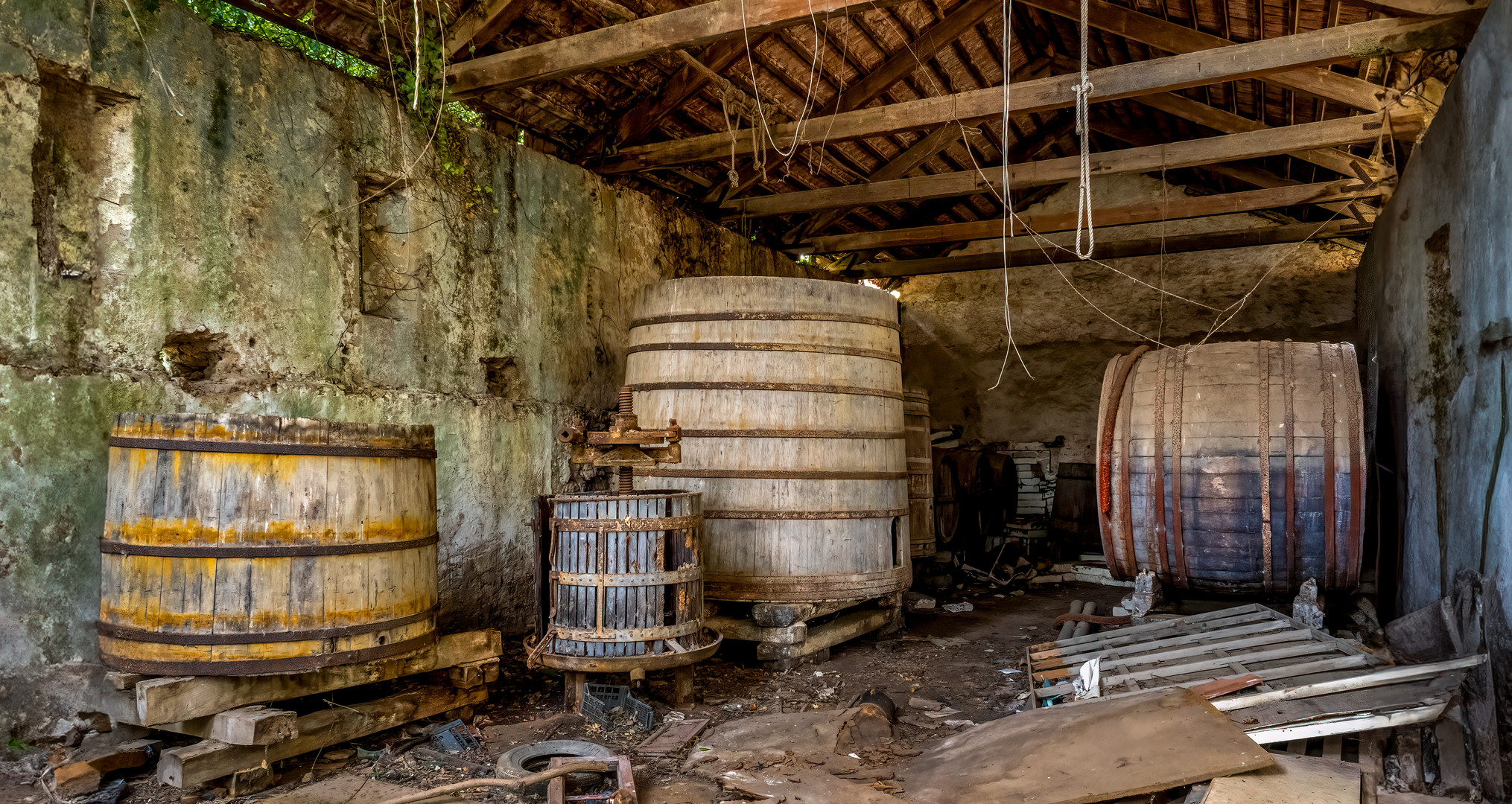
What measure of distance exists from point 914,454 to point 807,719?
3887 millimetres

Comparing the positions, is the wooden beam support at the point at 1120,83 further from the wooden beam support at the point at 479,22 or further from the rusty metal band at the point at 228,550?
the rusty metal band at the point at 228,550

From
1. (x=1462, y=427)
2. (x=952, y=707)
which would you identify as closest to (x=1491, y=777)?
(x=1462, y=427)

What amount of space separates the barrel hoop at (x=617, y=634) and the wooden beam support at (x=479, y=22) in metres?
3.47

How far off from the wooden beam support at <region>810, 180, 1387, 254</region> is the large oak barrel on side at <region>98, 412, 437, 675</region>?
240 inches

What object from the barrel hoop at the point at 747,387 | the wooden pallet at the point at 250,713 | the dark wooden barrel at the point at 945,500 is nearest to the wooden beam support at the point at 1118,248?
the dark wooden barrel at the point at 945,500

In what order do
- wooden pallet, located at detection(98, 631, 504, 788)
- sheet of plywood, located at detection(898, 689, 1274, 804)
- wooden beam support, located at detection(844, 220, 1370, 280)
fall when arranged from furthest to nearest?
wooden beam support, located at detection(844, 220, 1370, 280)
wooden pallet, located at detection(98, 631, 504, 788)
sheet of plywood, located at detection(898, 689, 1274, 804)

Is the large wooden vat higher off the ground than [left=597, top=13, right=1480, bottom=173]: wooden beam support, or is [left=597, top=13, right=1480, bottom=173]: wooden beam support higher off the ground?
[left=597, top=13, right=1480, bottom=173]: wooden beam support

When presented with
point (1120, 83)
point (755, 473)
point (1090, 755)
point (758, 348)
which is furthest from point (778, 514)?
point (1120, 83)

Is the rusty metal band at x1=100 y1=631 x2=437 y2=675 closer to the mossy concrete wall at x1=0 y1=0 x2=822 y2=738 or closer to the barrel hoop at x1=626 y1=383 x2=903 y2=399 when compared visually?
the mossy concrete wall at x1=0 y1=0 x2=822 y2=738

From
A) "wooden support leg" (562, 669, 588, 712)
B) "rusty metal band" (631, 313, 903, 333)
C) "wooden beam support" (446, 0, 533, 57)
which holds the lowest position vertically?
"wooden support leg" (562, 669, 588, 712)

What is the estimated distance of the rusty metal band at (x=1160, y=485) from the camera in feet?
16.2

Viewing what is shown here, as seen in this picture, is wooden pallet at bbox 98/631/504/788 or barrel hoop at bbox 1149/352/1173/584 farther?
barrel hoop at bbox 1149/352/1173/584

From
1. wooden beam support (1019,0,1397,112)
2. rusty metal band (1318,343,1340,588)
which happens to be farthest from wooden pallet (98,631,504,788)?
wooden beam support (1019,0,1397,112)

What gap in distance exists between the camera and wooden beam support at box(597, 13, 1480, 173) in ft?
15.5
